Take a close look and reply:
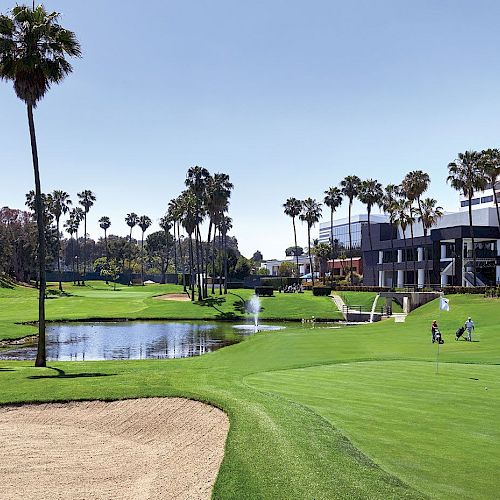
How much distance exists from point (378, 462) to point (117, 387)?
35.9 ft

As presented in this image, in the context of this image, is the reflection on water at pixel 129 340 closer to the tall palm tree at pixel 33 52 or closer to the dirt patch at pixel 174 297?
the tall palm tree at pixel 33 52

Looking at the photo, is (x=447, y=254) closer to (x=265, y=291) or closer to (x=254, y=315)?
(x=265, y=291)

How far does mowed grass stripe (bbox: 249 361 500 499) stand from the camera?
1006cm

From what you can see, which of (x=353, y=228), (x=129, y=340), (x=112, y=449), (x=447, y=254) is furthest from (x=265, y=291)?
(x=353, y=228)

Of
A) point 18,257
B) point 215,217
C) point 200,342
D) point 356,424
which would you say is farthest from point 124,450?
point 18,257

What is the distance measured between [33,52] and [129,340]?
2993 cm

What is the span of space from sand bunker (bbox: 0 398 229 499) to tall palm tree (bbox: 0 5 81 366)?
12.8 metres

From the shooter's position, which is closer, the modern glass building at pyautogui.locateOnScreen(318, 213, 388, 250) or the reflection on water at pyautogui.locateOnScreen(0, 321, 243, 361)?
the reflection on water at pyautogui.locateOnScreen(0, 321, 243, 361)

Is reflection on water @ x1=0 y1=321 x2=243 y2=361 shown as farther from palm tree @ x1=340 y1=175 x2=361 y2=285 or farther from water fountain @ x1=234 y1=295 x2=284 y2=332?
palm tree @ x1=340 y1=175 x2=361 y2=285

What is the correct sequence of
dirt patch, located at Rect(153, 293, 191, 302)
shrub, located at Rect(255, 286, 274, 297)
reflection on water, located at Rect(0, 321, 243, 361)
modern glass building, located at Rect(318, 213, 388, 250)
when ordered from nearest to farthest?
1. reflection on water, located at Rect(0, 321, 243, 361)
2. shrub, located at Rect(255, 286, 274, 297)
3. dirt patch, located at Rect(153, 293, 191, 302)
4. modern glass building, located at Rect(318, 213, 388, 250)

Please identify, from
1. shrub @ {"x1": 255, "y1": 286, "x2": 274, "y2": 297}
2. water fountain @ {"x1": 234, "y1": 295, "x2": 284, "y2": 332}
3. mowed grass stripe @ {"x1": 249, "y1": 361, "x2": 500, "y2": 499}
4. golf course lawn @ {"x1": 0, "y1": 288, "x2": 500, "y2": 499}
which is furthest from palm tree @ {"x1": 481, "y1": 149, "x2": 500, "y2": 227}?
mowed grass stripe @ {"x1": 249, "y1": 361, "x2": 500, "y2": 499}

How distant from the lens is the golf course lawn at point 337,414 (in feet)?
31.2

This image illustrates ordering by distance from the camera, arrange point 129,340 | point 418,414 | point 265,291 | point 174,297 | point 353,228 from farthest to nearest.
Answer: point 353,228 < point 174,297 < point 265,291 < point 129,340 < point 418,414

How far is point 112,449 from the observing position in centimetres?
1323
